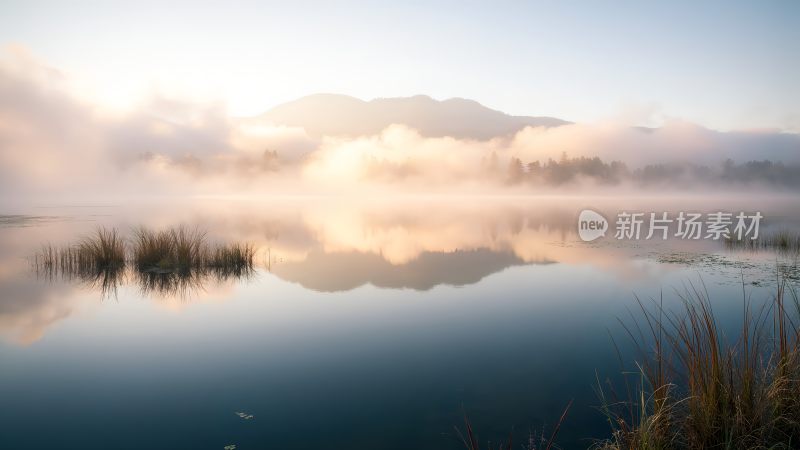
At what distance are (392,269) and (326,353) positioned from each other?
12008 mm

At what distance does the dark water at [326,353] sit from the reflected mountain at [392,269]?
23 centimetres

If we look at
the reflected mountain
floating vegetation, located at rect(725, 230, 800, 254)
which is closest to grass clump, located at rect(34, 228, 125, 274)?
the reflected mountain

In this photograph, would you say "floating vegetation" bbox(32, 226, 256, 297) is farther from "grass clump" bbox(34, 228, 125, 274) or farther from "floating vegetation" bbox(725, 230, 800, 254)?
"floating vegetation" bbox(725, 230, 800, 254)

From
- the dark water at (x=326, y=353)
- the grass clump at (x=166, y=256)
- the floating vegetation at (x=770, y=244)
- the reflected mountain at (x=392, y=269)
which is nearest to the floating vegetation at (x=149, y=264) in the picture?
the grass clump at (x=166, y=256)

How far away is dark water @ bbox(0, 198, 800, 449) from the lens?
22.5 feet

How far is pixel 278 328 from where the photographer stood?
40.5ft

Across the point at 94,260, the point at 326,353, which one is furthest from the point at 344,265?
the point at 326,353

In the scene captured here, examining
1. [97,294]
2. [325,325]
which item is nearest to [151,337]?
[325,325]

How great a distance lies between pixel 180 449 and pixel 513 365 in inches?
237

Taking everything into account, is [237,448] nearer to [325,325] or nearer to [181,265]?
[325,325]

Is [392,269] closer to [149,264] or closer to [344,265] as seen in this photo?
[344,265]

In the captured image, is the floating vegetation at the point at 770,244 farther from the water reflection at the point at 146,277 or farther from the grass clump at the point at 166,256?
the grass clump at the point at 166,256

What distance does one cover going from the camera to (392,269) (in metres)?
22.1

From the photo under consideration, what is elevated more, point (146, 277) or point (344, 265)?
point (146, 277)
